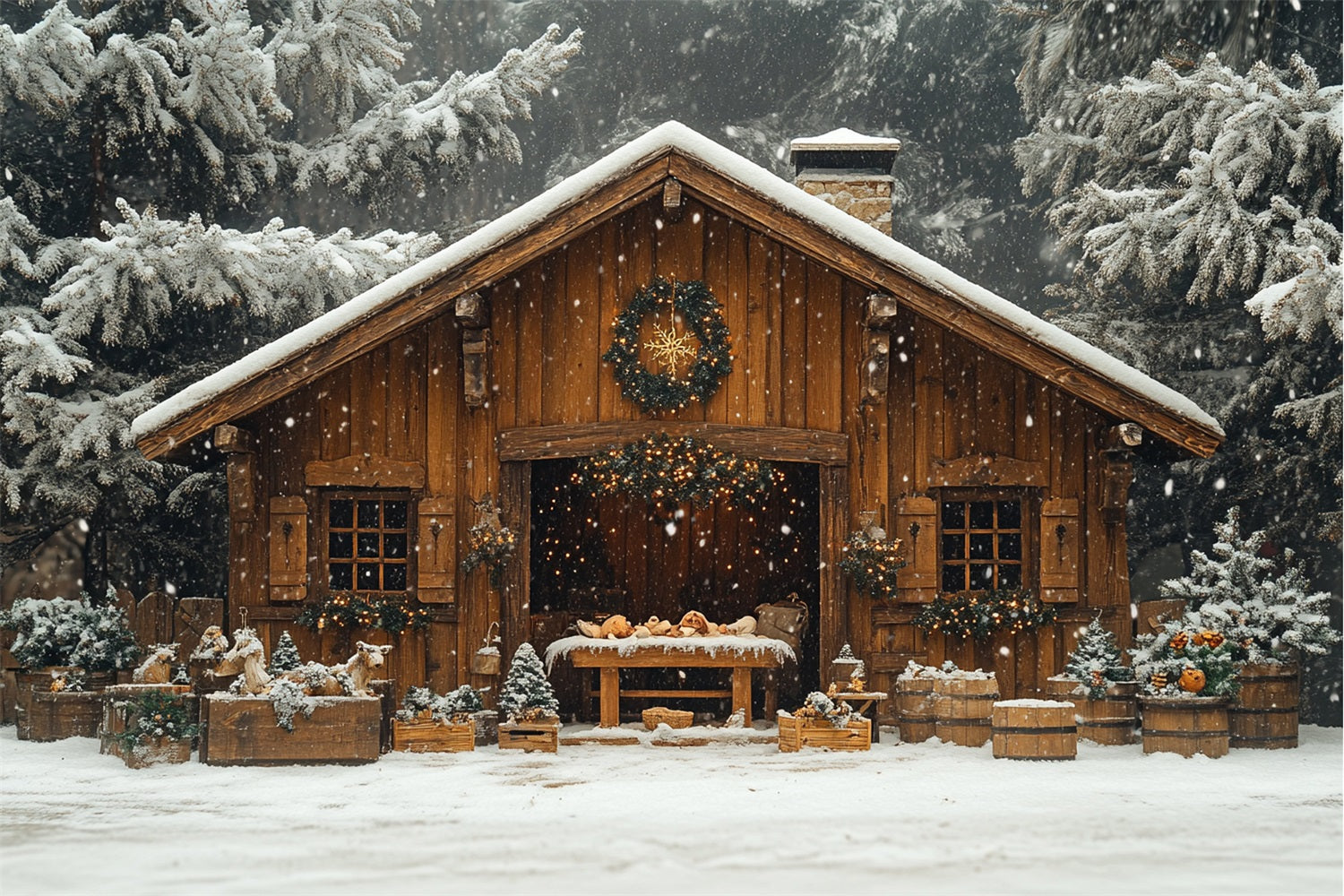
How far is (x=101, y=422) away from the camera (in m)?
16.6

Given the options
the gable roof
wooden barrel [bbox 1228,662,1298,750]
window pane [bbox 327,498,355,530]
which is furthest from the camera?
window pane [bbox 327,498,355,530]

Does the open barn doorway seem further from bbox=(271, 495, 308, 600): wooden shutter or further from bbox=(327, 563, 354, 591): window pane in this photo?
bbox=(271, 495, 308, 600): wooden shutter

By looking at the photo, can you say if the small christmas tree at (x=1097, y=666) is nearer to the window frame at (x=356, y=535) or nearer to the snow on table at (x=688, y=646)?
the snow on table at (x=688, y=646)

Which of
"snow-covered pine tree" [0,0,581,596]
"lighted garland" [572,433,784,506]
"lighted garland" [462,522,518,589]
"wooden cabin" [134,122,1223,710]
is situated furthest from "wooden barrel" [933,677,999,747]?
"snow-covered pine tree" [0,0,581,596]

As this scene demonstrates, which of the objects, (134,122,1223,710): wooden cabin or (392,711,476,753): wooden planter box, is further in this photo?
(134,122,1223,710): wooden cabin

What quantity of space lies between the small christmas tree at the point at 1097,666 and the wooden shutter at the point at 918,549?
1.42 meters

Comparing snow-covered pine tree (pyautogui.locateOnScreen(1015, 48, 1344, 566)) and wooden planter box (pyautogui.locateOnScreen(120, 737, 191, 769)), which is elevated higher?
snow-covered pine tree (pyautogui.locateOnScreen(1015, 48, 1344, 566))

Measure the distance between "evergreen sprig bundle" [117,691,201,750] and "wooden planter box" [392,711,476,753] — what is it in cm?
158

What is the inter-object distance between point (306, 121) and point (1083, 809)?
63.9 feet

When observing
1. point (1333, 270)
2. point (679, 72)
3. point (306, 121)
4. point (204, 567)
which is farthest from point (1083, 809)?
point (679, 72)

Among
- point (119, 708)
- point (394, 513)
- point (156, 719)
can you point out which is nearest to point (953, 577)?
point (394, 513)

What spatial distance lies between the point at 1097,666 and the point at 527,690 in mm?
4736

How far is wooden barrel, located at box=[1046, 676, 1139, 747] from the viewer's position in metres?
13.0

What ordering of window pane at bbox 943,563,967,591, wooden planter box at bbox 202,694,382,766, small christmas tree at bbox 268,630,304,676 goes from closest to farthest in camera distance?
wooden planter box at bbox 202,694,382,766
small christmas tree at bbox 268,630,304,676
window pane at bbox 943,563,967,591
